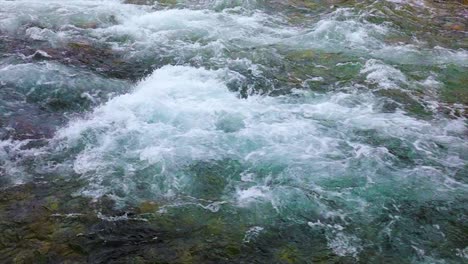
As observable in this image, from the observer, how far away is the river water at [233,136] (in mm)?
5348

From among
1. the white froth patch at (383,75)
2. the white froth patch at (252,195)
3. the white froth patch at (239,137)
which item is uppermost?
the white froth patch at (383,75)

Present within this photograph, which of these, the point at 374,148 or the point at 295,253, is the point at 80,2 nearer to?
the point at 374,148

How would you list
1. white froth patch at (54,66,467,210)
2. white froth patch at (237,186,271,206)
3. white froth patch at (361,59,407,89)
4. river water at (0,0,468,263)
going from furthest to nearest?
white froth patch at (361,59,407,89) < white froth patch at (54,66,467,210) < white froth patch at (237,186,271,206) < river water at (0,0,468,263)

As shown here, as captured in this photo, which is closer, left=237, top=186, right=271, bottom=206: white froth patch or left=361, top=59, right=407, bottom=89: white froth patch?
left=237, top=186, right=271, bottom=206: white froth patch

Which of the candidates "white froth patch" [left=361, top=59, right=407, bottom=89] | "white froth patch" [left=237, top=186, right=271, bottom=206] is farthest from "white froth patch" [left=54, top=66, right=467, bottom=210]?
"white froth patch" [left=361, top=59, right=407, bottom=89]

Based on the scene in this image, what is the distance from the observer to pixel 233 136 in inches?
275

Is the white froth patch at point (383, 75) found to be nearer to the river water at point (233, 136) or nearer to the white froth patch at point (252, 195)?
the river water at point (233, 136)

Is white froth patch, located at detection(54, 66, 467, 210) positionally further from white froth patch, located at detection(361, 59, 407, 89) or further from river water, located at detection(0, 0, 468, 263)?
white froth patch, located at detection(361, 59, 407, 89)

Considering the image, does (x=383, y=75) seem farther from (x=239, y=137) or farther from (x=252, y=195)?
(x=252, y=195)

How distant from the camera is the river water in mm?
5348

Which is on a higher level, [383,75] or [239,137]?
[383,75]

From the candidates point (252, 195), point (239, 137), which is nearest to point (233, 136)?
point (239, 137)

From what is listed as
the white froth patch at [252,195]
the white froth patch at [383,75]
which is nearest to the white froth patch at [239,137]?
the white froth patch at [252,195]

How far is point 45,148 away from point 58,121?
2.48 feet
